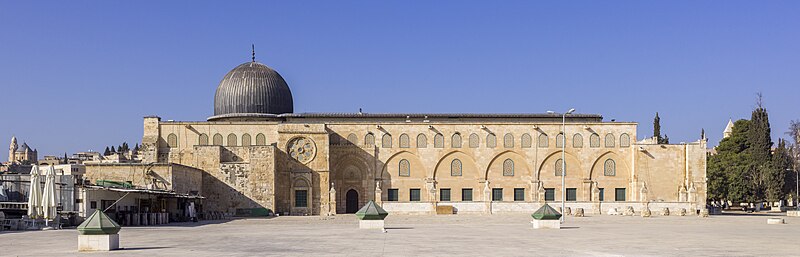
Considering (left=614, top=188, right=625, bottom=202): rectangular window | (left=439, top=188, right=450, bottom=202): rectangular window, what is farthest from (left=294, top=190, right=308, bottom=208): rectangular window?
(left=614, top=188, right=625, bottom=202): rectangular window

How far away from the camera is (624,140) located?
68188 millimetres

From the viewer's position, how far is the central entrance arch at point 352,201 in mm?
67562

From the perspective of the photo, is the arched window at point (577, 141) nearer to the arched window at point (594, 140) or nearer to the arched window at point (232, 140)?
the arched window at point (594, 140)

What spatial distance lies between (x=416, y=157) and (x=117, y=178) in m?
24.0

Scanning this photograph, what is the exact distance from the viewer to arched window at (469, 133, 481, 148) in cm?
6800

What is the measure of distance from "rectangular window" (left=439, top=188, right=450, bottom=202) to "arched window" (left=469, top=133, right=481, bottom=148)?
12.4 feet

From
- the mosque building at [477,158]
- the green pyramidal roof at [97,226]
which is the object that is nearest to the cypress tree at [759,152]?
the mosque building at [477,158]

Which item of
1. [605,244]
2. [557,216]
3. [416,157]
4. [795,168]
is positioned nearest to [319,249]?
[605,244]

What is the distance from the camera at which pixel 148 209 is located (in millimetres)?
47688

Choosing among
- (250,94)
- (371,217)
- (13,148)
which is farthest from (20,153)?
(371,217)

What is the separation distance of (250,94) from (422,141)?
44.7ft

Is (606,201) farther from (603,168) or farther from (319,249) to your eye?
(319,249)

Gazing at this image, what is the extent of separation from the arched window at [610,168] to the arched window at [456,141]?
1106 cm

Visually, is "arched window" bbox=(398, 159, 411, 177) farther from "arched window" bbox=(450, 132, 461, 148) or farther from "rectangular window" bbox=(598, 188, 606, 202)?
"rectangular window" bbox=(598, 188, 606, 202)
